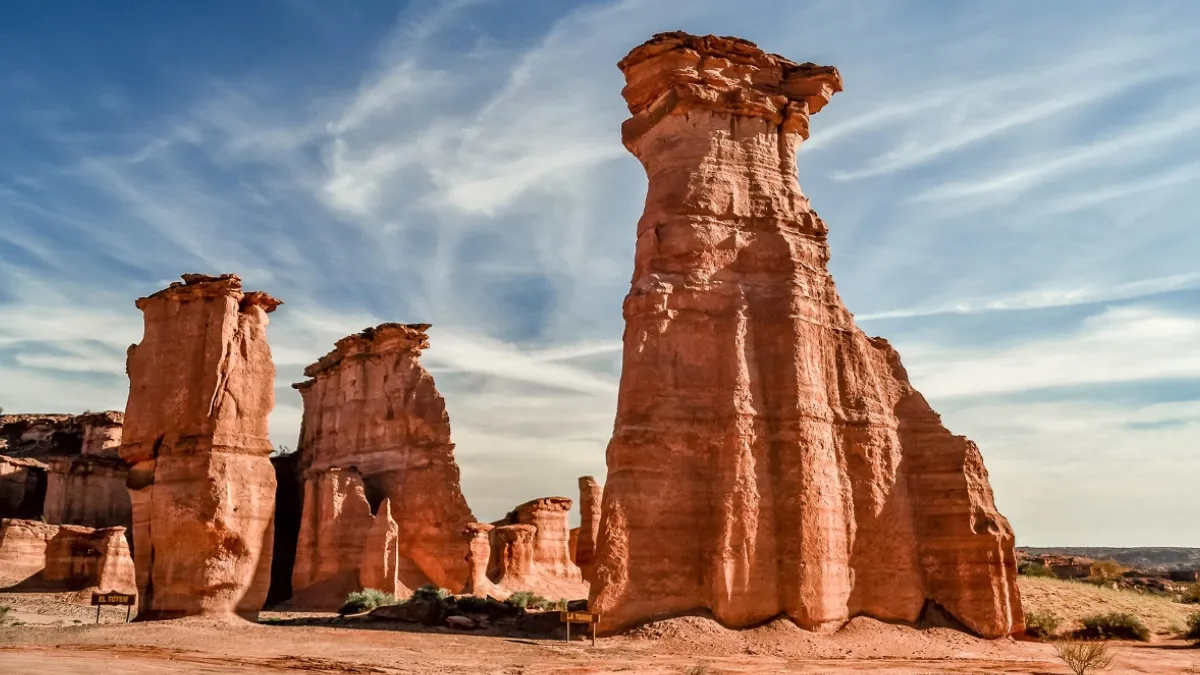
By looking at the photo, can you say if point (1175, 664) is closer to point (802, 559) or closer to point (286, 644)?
point (802, 559)

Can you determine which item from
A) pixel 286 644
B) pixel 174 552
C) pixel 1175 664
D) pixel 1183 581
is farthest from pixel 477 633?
pixel 1183 581

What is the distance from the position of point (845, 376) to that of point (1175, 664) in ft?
23.5

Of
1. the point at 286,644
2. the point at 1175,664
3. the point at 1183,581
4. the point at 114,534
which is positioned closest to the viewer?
the point at 286,644

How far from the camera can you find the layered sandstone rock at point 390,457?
2895cm

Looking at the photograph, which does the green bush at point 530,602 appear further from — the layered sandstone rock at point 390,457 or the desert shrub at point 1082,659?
the desert shrub at point 1082,659

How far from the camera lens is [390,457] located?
3139 centimetres

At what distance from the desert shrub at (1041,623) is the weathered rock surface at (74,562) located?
79.9ft

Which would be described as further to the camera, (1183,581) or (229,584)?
(1183,581)

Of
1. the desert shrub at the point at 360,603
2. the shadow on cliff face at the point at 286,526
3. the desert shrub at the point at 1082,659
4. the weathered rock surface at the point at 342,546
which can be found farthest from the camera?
the shadow on cliff face at the point at 286,526

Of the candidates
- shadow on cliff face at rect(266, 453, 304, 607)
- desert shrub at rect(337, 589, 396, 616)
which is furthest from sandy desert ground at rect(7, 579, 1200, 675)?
shadow on cliff face at rect(266, 453, 304, 607)

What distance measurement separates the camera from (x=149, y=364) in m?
17.9

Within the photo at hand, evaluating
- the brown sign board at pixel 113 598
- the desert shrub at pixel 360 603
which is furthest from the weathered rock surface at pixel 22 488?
the brown sign board at pixel 113 598

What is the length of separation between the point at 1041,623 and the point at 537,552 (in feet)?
64.1

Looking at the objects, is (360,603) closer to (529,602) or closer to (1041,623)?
(529,602)
